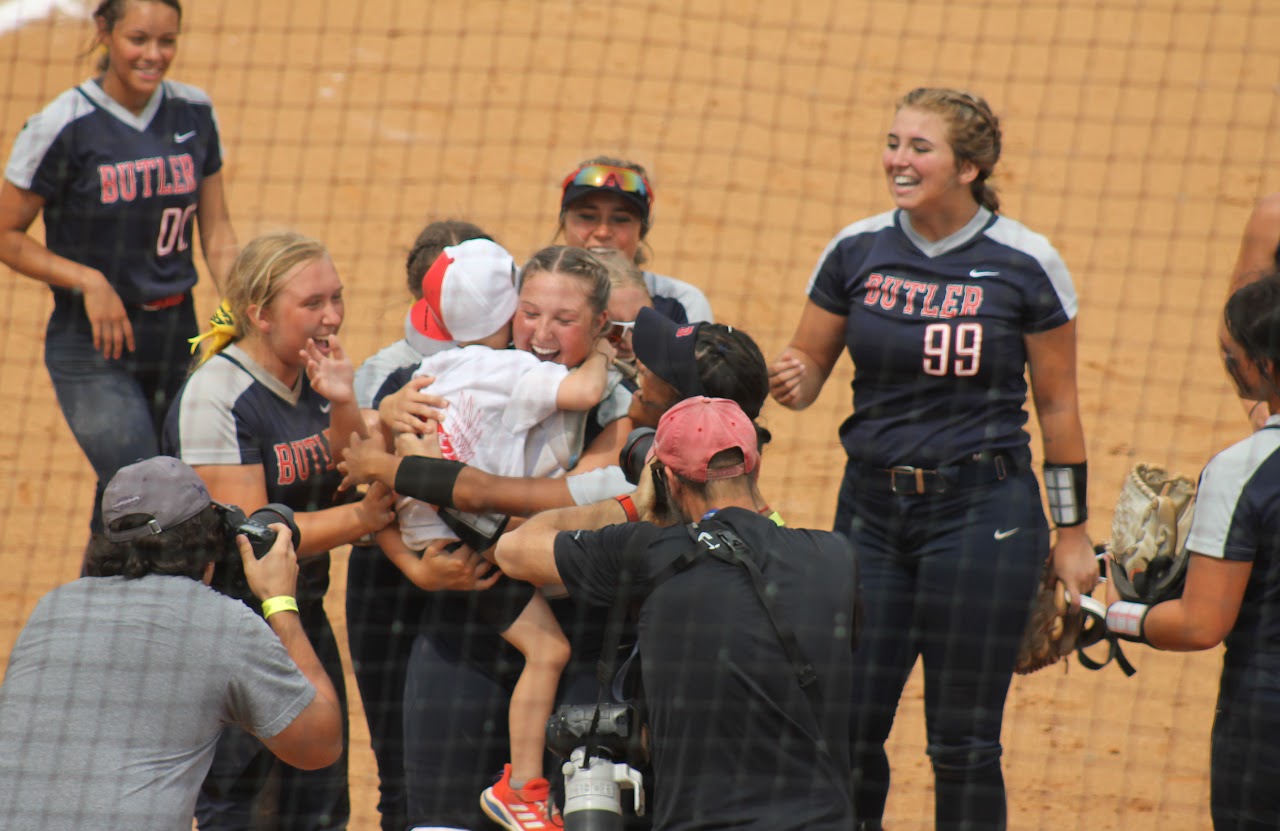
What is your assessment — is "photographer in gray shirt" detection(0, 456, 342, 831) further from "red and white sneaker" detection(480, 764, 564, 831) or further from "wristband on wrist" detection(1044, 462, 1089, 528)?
"wristband on wrist" detection(1044, 462, 1089, 528)

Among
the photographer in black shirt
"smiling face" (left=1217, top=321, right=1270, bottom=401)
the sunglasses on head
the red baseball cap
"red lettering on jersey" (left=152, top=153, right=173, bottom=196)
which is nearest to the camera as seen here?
the photographer in black shirt

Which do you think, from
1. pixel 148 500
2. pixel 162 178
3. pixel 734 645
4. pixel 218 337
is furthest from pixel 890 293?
pixel 162 178

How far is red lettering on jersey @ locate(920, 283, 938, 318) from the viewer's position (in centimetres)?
421

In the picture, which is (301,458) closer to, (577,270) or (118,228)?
(577,270)

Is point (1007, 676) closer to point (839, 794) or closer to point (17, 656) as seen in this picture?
point (839, 794)

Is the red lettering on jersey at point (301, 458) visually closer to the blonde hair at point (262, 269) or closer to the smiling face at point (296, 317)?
the smiling face at point (296, 317)

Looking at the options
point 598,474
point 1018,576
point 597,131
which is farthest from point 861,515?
point 597,131

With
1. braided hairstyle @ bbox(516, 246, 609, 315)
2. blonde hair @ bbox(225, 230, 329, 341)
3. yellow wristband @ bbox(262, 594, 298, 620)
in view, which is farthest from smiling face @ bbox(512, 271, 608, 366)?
yellow wristband @ bbox(262, 594, 298, 620)

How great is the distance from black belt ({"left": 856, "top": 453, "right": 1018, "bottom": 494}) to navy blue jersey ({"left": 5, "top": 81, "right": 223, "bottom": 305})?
292cm

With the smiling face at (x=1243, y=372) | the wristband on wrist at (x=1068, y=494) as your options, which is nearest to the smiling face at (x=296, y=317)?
the wristband on wrist at (x=1068, y=494)

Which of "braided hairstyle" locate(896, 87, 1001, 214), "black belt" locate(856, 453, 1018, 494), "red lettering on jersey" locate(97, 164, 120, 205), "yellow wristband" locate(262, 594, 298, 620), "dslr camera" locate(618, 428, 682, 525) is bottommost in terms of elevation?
"yellow wristband" locate(262, 594, 298, 620)

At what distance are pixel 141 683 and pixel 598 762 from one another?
1.00 meters

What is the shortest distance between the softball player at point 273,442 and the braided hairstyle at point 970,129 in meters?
1.81

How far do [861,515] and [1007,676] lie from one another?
24.0 inches
